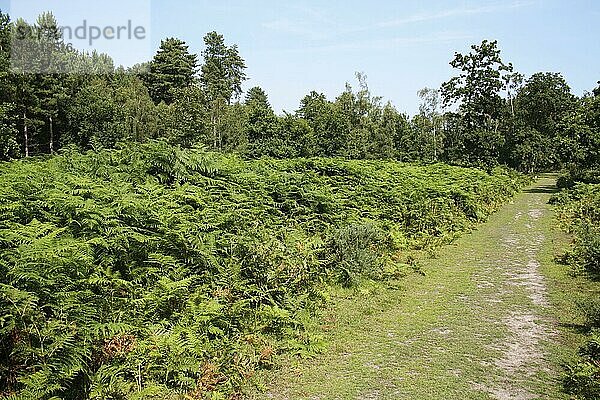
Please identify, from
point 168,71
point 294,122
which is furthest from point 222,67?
point 294,122

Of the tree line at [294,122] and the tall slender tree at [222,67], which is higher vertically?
the tall slender tree at [222,67]

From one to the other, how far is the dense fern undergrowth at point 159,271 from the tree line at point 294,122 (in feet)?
43.7

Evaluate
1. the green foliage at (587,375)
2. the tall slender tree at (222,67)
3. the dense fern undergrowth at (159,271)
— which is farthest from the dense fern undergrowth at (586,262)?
the tall slender tree at (222,67)

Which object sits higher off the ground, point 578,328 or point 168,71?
point 168,71

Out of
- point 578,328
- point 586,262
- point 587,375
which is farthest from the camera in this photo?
point 586,262

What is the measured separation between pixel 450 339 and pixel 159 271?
3886 millimetres

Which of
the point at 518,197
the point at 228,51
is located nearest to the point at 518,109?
the point at 518,197

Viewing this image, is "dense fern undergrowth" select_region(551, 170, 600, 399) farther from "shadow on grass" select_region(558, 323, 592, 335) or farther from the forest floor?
the forest floor

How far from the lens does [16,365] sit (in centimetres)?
436

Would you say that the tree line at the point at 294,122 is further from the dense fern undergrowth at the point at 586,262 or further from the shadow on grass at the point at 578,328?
the shadow on grass at the point at 578,328

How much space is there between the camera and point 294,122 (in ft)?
104

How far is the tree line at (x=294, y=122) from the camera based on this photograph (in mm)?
29375

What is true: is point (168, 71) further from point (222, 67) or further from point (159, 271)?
point (159, 271)

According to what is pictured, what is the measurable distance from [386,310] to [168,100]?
5725 cm
